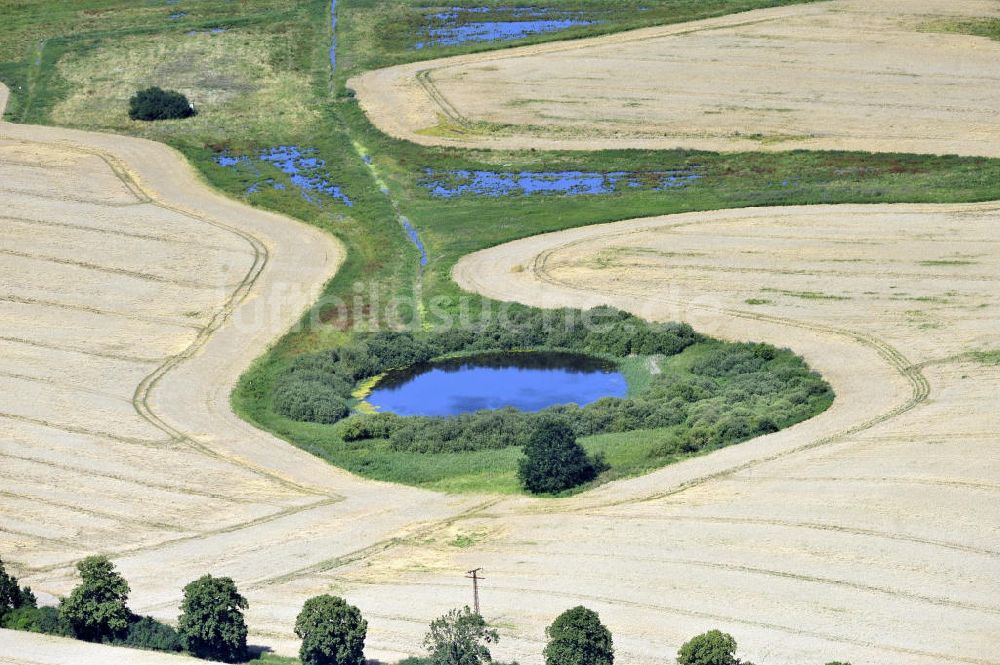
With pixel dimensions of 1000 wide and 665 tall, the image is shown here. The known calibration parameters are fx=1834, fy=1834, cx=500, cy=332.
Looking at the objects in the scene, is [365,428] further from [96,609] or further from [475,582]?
[96,609]

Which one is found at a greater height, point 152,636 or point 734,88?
point 734,88

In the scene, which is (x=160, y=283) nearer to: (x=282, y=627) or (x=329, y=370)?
(x=329, y=370)

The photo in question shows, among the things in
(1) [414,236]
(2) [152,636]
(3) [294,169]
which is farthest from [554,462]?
(3) [294,169]

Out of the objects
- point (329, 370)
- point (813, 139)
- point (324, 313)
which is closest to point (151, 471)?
point (329, 370)

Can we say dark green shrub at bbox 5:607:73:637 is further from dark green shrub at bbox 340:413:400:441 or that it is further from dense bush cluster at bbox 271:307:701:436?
dense bush cluster at bbox 271:307:701:436

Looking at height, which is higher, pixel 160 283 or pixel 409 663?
pixel 160 283

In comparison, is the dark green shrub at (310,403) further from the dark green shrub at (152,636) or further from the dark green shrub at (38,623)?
the dark green shrub at (38,623)

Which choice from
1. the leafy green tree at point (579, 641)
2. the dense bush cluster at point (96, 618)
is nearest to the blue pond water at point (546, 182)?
the dense bush cluster at point (96, 618)
